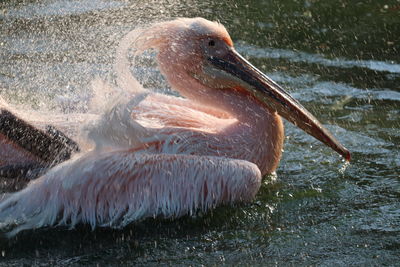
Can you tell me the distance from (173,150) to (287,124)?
1599 millimetres

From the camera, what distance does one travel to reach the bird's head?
4.41 m

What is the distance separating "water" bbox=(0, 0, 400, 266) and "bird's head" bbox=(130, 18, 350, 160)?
42 centimetres

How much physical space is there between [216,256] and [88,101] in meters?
1.58

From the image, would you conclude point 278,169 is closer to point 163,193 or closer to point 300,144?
point 300,144

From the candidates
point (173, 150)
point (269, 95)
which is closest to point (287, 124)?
point (269, 95)

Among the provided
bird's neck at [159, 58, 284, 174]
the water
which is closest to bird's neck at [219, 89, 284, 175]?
bird's neck at [159, 58, 284, 174]

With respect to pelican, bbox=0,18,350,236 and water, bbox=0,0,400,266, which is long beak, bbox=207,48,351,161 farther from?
water, bbox=0,0,400,266

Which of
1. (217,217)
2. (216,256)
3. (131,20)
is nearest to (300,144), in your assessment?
(217,217)

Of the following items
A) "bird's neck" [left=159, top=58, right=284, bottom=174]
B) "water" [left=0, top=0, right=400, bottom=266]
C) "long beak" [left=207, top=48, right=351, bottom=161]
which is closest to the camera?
"water" [left=0, top=0, right=400, bottom=266]

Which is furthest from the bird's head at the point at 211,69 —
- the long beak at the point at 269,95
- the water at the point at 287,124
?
the water at the point at 287,124

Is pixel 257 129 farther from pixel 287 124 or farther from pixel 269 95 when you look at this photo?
pixel 287 124

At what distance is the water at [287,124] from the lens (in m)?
3.76

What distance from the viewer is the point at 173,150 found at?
409cm

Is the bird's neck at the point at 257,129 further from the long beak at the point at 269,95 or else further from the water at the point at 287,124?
the water at the point at 287,124
